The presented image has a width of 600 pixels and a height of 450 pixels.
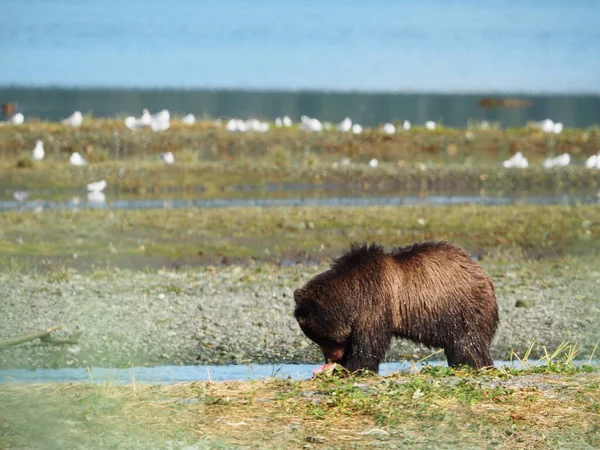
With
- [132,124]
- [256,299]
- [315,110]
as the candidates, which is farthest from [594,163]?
[315,110]

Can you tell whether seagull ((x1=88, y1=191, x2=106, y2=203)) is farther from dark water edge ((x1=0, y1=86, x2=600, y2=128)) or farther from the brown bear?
dark water edge ((x1=0, y1=86, x2=600, y2=128))

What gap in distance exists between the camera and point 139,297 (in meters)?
14.1

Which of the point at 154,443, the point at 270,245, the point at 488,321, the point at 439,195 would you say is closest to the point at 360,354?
the point at 488,321

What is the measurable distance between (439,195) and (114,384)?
67.6ft

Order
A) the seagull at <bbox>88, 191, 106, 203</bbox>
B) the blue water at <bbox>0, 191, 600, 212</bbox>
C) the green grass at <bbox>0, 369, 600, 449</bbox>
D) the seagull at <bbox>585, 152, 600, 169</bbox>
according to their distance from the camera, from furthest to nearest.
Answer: the seagull at <bbox>585, 152, 600, 169</bbox>, the seagull at <bbox>88, 191, 106, 203</bbox>, the blue water at <bbox>0, 191, 600, 212</bbox>, the green grass at <bbox>0, 369, 600, 449</bbox>

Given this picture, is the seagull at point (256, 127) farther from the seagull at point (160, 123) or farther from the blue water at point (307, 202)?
the blue water at point (307, 202)

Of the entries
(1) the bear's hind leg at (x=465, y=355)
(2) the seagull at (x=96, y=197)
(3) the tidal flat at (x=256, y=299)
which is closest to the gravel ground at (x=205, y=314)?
(3) the tidal flat at (x=256, y=299)

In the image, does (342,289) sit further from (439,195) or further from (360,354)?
(439,195)

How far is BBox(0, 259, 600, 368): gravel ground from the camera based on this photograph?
453 inches

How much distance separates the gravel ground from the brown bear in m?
2.52

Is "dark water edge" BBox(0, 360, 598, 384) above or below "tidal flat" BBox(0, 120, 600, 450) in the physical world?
below

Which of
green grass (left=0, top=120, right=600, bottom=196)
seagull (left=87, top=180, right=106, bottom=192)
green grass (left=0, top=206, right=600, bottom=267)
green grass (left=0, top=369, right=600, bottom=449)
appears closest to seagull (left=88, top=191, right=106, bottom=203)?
seagull (left=87, top=180, right=106, bottom=192)

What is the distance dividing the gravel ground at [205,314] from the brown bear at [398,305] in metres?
2.52

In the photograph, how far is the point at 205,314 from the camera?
13.2m
